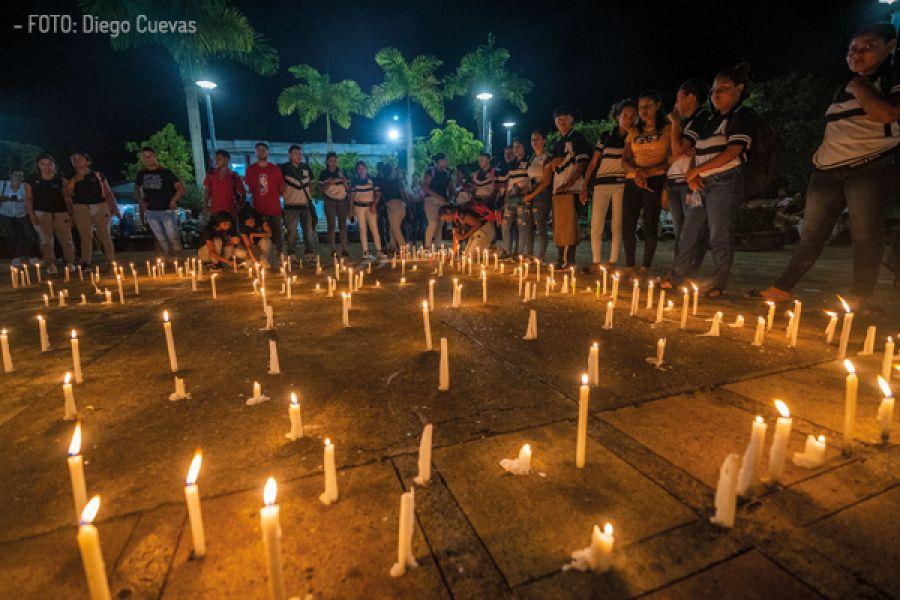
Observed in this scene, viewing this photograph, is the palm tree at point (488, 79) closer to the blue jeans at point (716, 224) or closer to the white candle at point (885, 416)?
the blue jeans at point (716, 224)

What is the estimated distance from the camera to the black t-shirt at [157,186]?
335 inches

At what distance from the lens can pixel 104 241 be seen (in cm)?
914

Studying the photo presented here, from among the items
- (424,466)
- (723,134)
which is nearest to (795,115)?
(723,134)

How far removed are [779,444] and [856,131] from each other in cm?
400

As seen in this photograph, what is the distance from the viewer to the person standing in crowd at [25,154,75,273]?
8.82m

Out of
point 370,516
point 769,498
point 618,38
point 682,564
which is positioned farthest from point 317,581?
point 618,38

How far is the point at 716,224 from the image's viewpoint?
202 inches

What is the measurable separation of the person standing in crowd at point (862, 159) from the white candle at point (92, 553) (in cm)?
558

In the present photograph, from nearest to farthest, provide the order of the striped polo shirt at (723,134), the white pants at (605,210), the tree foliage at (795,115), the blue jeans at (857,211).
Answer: the blue jeans at (857,211), the striped polo shirt at (723,134), the white pants at (605,210), the tree foliage at (795,115)

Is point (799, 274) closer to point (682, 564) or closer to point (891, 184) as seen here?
point (891, 184)

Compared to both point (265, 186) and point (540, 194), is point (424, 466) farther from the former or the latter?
point (265, 186)

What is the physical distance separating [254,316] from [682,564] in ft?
14.3

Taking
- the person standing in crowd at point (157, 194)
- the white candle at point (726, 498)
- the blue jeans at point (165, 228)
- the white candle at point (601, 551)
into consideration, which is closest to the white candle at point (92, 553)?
the white candle at point (601, 551)

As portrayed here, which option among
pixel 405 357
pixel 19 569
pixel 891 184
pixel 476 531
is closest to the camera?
pixel 19 569
